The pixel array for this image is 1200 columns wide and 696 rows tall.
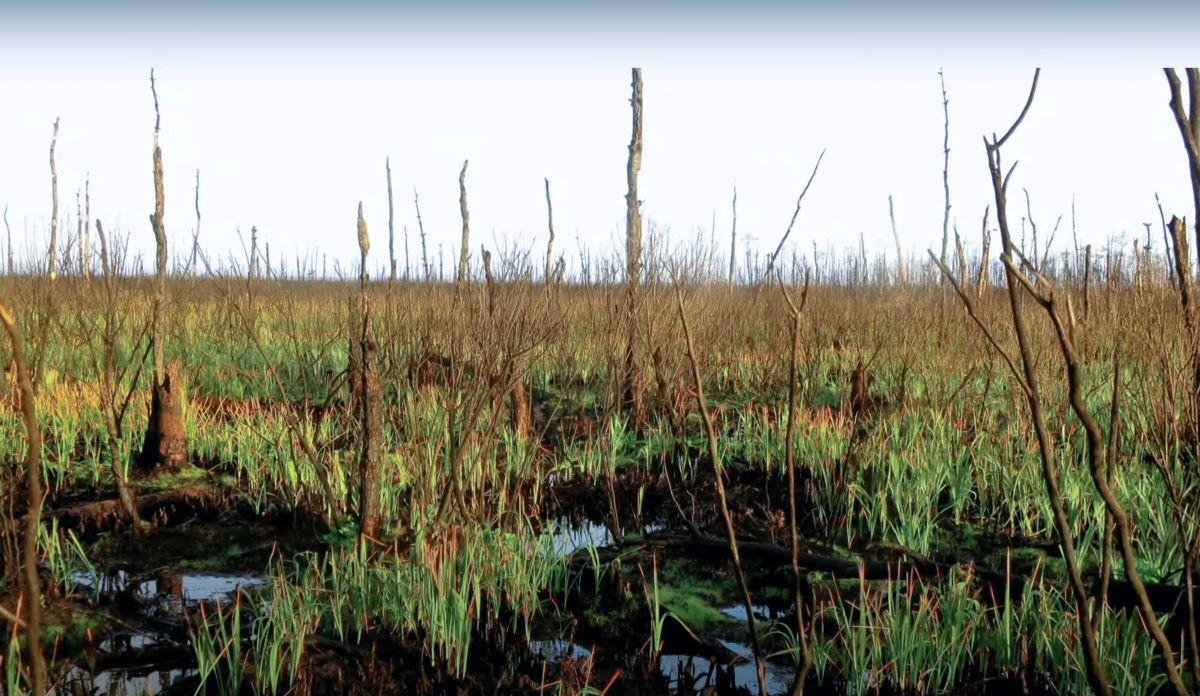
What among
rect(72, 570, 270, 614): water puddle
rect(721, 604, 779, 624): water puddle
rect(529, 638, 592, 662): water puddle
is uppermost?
rect(72, 570, 270, 614): water puddle

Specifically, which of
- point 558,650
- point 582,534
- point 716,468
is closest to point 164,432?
point 582,534

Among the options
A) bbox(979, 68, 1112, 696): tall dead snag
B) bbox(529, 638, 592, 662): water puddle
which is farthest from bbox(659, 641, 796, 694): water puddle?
bbox(979, 68, 1112, 696): tall dead snag

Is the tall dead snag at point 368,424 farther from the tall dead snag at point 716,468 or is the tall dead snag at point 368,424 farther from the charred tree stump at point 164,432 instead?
the tall dead snag at point 716,468

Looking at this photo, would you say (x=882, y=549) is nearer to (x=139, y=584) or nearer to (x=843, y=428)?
(x=843, y=428)

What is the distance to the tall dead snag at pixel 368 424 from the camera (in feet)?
12.6

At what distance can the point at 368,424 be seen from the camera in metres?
3.92

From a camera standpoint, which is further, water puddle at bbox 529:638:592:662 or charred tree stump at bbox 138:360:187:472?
charred tree stump at bbox 138:360:187:472

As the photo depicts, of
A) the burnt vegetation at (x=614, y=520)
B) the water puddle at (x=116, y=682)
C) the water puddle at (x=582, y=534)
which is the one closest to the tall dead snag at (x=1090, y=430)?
the burnt vegetation at (x=614, y=520)

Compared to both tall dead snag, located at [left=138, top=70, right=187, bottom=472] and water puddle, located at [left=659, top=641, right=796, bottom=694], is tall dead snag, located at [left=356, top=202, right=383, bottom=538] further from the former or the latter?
tall dead snag, located at [left=138, top=70, right=187, bottom=472]

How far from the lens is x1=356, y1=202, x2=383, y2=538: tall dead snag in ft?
12.6

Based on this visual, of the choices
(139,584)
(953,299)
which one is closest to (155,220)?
(139,584)

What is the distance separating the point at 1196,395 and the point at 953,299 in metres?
5.52

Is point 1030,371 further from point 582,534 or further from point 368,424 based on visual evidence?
point 582,534

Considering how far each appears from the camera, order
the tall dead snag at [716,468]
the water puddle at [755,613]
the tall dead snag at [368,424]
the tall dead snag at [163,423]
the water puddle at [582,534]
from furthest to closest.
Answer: the tall dead snag at [163,423] → the water puddle at [582,534] → the tall dead snag at [368,424] → the water puddle at [755,613] → the tall dead snag at [716,468]
